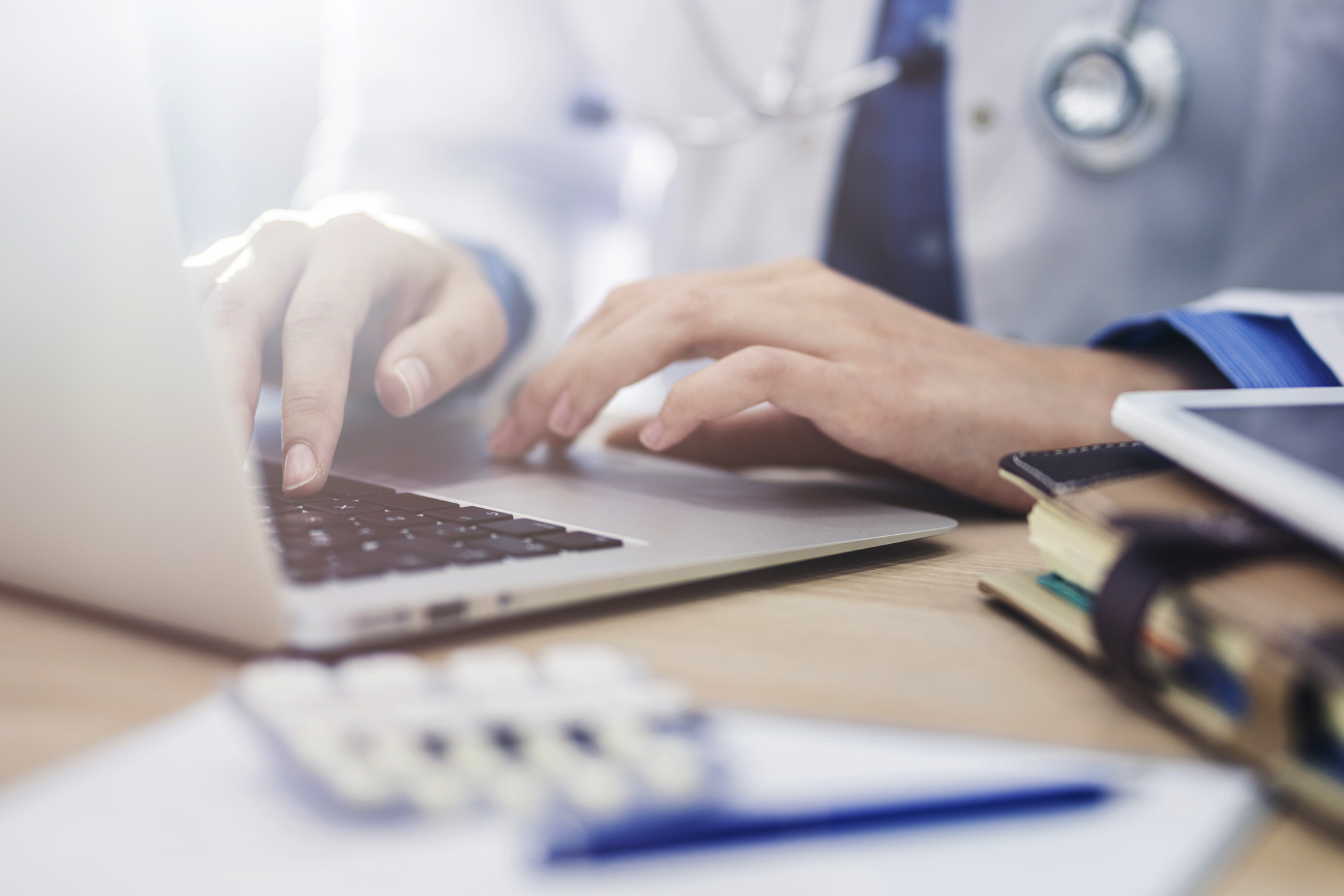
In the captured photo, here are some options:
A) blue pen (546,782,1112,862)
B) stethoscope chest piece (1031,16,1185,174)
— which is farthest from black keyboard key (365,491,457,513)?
stethoscope chest piece (1031,16,1185,174)

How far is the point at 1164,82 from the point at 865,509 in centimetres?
46

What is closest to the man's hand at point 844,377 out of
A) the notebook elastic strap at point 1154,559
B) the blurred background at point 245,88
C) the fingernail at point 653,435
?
the fingernail at point 653,435

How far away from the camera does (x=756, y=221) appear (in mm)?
926

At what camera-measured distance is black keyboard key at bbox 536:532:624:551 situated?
1.00ft

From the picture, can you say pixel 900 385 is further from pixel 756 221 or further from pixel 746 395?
pixel 756 221

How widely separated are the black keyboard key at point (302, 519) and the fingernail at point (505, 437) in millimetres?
172

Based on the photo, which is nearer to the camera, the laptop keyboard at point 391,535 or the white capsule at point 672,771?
the white capsule at point 672,771

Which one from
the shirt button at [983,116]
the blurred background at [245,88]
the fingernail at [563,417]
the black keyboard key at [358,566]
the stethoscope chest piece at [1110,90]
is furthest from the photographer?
the blurred background at [245,88]

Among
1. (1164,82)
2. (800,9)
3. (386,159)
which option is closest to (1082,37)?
(1164,82)

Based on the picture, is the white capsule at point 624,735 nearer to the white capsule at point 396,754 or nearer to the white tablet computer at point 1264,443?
the white capsule at point 396,754

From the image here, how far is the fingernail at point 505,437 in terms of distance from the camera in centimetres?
50

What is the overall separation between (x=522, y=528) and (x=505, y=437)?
0.60 feet

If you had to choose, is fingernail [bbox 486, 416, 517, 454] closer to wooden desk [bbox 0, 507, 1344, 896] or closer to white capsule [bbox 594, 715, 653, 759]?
wooden desk [bbox 0, 507, 1344, 896]

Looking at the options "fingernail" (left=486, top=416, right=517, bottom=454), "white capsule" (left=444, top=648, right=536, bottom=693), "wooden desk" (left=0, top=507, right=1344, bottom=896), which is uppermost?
"white capsule" (left=444, top=648, right=536, bottom=693)
